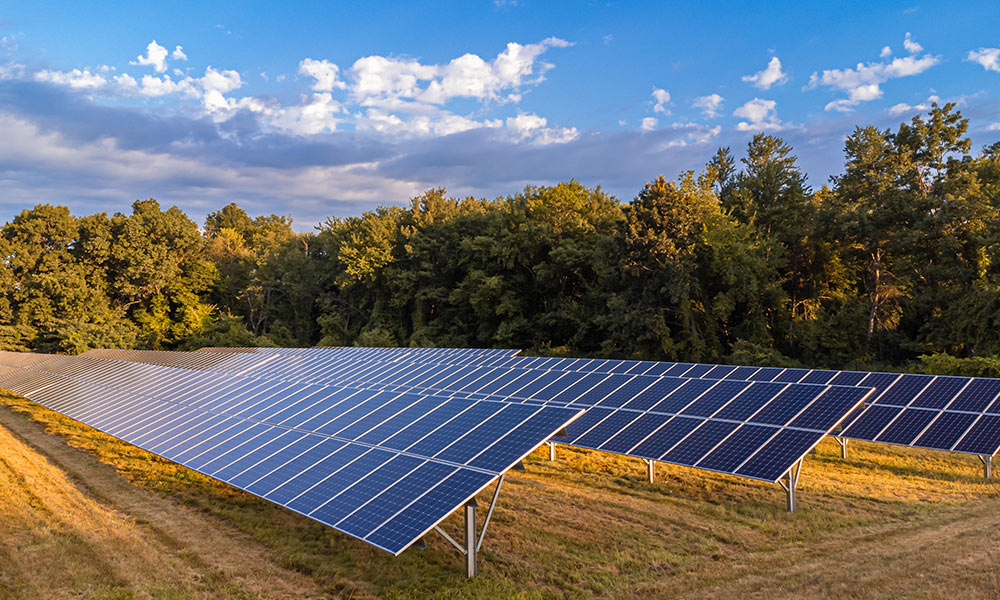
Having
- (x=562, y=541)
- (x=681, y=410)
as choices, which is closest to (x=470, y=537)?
(x=562, y=541)

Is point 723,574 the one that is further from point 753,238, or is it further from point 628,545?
point 753,238

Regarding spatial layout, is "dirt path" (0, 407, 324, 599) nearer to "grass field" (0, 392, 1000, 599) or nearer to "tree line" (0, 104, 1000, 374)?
"grass field" (0, 392, 1000, 599)

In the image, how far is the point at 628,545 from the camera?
37.9ft

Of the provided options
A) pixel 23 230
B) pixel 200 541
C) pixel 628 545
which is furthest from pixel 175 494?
pixel 23 230

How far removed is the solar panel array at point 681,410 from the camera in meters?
12.8

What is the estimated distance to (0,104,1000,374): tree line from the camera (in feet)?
108

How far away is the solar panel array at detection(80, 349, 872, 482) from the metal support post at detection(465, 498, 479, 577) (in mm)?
5352

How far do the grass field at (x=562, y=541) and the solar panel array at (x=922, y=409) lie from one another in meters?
1.41

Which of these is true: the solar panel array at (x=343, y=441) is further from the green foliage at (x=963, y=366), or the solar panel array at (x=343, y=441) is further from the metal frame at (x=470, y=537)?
the green foliage at (x=963, y=366)

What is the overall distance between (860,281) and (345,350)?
3421 centimetres

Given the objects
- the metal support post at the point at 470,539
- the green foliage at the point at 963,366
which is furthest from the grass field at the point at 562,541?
the green foliage at the point at 963,366

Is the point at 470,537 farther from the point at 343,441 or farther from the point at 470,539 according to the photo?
the point at 343,441

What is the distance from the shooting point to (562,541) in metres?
11.8

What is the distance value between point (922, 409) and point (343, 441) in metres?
16.6
